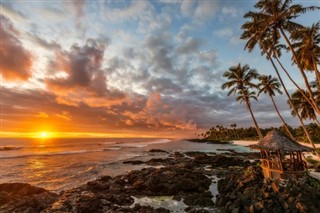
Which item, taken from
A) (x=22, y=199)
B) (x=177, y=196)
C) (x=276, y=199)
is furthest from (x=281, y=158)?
(x=22, y=199)

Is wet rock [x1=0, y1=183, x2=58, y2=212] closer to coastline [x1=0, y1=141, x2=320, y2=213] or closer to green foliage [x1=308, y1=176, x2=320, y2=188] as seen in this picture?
coastline [x1=0, y1=141, x2=320, y2=213]

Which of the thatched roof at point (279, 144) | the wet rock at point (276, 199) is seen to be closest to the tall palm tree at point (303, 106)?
the thatched roof at point (279, 144)

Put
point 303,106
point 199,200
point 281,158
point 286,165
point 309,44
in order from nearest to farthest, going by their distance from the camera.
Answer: point 199,200 < point 281,158 < point 286,165 < point 309,44 < point 303,106

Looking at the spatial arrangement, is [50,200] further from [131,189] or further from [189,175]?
[189,175]

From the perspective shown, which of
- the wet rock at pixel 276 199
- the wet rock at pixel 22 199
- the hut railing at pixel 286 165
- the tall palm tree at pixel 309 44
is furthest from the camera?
the tall palm tree at pixel 309 44

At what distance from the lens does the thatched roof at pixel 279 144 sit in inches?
639

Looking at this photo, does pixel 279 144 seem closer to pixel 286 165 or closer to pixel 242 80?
pixel 286 165

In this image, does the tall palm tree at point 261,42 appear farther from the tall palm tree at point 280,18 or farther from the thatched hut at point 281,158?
the thatched hut at point 281,158

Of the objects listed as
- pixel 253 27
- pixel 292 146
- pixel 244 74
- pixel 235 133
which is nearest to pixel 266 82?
pixel 244 74

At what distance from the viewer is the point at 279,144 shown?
1658 cm

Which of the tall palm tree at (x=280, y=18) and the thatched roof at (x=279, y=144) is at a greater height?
the tall palm tree at (x=280, y=18)

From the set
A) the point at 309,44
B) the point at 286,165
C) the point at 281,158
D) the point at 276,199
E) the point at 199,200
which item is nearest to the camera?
the point at 276,199

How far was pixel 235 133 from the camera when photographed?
131125 millimetres

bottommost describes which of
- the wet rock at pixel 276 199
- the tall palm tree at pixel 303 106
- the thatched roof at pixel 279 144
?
the wet rock at pixel 276 199
